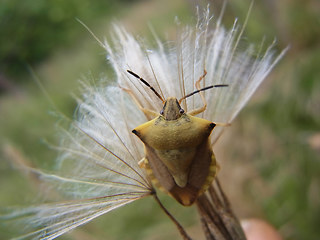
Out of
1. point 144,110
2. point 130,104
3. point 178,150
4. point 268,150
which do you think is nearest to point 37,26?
point 268,150

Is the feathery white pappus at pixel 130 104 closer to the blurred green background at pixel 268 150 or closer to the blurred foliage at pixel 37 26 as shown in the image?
the blurred green background at pixel 268 150

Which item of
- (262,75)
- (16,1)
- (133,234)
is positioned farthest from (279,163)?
(16,1)

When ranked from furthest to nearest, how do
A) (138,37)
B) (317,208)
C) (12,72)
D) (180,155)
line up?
(12,72) < (317,208) < (138,37) < (180,155)

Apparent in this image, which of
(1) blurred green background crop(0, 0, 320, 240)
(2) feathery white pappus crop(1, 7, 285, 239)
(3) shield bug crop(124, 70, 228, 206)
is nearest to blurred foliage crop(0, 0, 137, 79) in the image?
(1) blurred green background crop(0, 0, 320, 240)

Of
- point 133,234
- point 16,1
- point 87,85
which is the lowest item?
point 133,234

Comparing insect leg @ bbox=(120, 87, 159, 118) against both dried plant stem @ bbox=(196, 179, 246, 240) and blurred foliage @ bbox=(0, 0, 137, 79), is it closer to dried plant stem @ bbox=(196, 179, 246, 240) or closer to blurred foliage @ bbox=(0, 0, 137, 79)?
dried plant stem @ bbox=(196, 179, 246, 240)

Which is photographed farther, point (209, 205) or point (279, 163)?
point (279, 163)

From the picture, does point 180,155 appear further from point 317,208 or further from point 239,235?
point 317,208

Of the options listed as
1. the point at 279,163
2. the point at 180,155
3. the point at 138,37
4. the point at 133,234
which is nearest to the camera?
the point at 180,155

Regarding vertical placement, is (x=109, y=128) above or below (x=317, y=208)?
above
